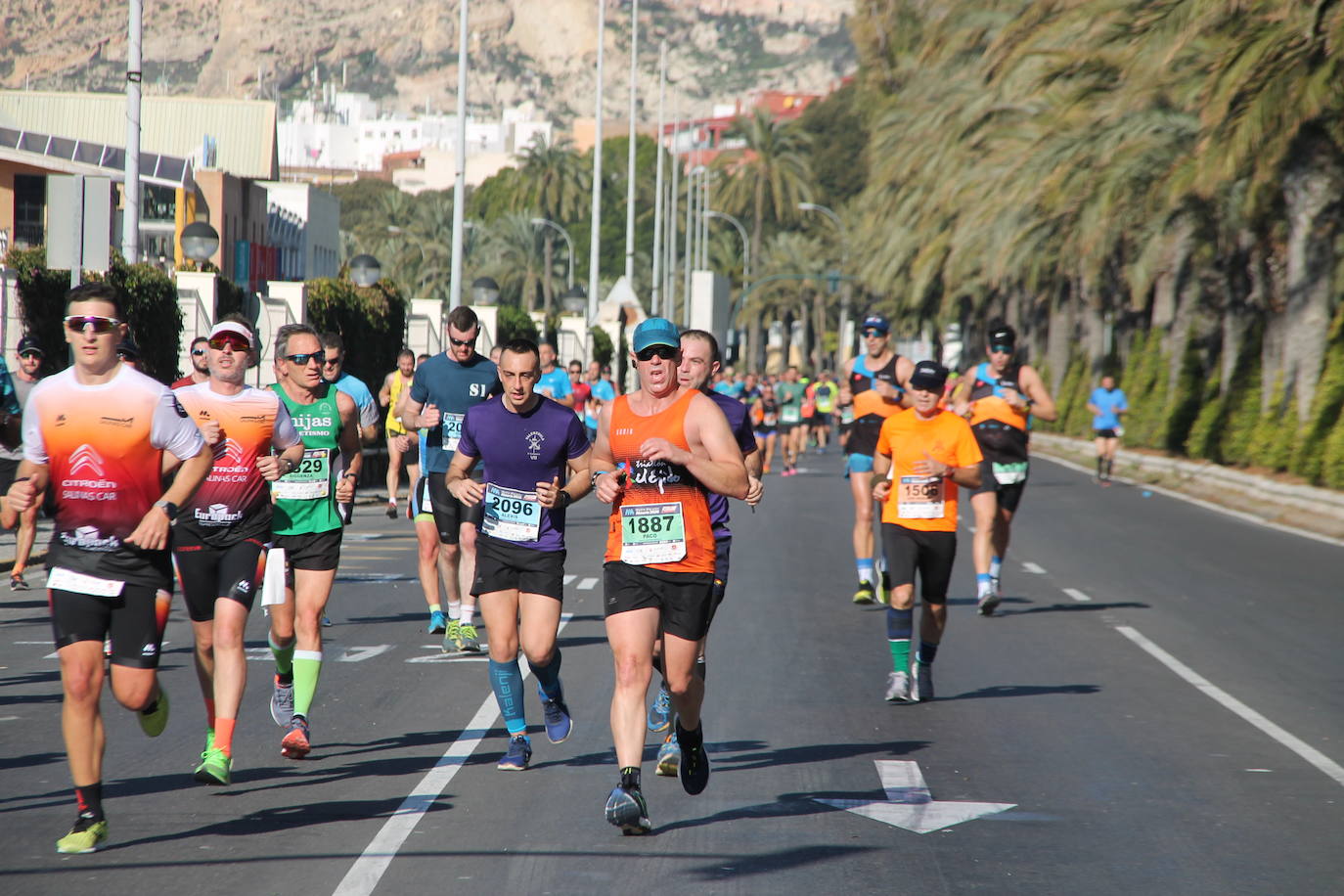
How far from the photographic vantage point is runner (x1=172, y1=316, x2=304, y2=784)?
762 cm

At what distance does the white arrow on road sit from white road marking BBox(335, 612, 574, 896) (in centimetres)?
171

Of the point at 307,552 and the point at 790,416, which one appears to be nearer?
the point at 307,552

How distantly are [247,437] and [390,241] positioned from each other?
4185 inches

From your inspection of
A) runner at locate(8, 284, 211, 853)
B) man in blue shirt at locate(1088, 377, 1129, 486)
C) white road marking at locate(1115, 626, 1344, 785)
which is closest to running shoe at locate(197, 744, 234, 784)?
runner at locate(8, 284, 211, 853)

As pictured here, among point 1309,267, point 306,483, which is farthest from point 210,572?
point 1309,267

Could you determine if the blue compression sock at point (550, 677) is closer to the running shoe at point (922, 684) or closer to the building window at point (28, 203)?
the running shoe at point (922, 684)

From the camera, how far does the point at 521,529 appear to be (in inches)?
325

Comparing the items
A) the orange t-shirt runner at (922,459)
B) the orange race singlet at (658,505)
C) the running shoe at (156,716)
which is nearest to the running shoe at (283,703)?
the running shoe at (156,716)

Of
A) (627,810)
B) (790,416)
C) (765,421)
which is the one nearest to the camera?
(627,810)

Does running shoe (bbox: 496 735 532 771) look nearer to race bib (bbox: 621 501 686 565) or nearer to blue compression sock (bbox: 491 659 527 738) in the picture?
blue compression sock (bbox: 491 659 527 738)

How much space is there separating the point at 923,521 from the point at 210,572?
14.0 ft

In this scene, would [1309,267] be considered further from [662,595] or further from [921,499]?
[662,595]

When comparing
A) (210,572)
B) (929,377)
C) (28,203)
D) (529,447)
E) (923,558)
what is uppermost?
(28,203)

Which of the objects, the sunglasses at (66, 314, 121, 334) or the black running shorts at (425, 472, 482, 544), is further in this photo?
the black running shorts at (425, 472, 482, 544)
